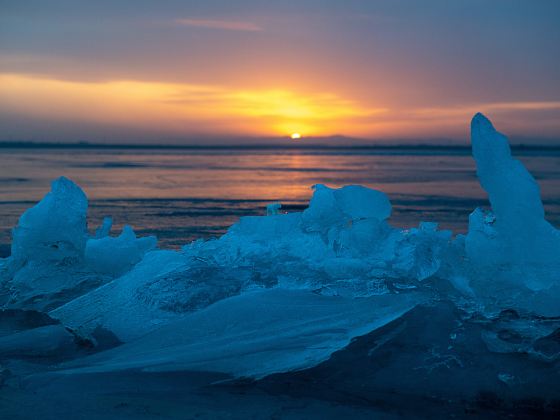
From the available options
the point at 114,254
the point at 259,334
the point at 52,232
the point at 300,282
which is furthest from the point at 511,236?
the point at 52,232

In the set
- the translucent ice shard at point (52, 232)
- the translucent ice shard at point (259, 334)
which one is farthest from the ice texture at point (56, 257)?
the translucent ice shard at point (259, 334)

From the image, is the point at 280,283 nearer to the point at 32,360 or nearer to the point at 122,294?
the point at 122,294

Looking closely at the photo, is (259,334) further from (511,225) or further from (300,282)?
(511,225)

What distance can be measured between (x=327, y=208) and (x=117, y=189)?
14.3m

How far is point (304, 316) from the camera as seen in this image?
4.43 m

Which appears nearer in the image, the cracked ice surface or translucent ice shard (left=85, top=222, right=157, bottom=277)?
the cracked ice surface

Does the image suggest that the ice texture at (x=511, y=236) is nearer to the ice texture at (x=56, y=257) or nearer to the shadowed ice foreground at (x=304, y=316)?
the shadowed ice foreground at (x=304, y=316)

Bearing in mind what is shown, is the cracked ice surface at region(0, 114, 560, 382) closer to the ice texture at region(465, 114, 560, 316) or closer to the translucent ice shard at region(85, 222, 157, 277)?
the ice texture at region(465, 114, 560, 316)

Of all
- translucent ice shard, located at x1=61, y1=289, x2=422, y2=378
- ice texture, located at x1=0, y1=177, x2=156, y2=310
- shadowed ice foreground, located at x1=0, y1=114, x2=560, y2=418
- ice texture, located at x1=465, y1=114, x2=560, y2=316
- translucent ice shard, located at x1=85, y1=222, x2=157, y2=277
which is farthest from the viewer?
translucent ice shard, located at x1=85, y1=222, x2=157, y2=277

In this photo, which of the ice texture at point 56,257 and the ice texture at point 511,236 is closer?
the ice texture at point 511,236

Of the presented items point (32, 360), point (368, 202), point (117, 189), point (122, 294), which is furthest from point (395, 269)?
point (117, 189)

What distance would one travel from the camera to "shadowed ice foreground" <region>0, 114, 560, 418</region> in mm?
3646

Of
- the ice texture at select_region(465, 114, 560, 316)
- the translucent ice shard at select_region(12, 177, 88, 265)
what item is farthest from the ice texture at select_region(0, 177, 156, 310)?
the ice texture at select_region(465, 114, 560, 316)

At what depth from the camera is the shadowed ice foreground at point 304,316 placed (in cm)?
365
